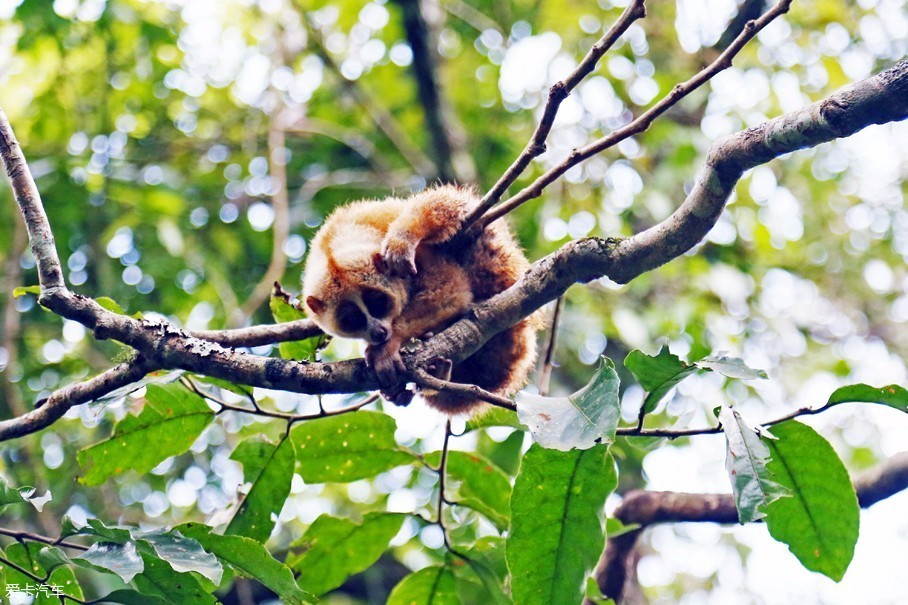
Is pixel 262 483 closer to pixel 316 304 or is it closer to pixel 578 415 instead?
pixel 316 304

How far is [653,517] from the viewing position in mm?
3230

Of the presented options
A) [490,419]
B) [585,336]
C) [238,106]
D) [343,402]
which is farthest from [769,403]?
[238,106]

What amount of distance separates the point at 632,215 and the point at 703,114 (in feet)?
3.61

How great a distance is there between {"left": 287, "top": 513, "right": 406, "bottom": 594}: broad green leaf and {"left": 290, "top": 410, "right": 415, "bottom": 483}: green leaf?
6.6 inches

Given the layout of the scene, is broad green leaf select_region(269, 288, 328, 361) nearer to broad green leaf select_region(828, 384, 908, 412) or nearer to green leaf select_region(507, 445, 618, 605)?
green leaf select_region(507, 445, 618, 605)

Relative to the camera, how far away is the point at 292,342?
117 inches

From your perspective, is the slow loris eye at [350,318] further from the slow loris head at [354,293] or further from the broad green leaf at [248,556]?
the broad green leaf at [248,556]

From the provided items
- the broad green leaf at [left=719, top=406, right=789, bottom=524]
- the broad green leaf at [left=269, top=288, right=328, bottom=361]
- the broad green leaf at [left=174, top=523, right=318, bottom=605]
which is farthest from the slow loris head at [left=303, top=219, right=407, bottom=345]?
the broad green leaf at [left=719, top=406, right=789, bottom=524]

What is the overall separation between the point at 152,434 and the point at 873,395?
2.25 meters

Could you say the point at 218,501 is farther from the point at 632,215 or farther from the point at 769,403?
the point at 769,403

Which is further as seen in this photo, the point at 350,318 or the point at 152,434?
the point at 350,318

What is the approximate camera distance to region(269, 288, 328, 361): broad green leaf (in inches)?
117

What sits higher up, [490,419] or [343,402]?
[343,402]

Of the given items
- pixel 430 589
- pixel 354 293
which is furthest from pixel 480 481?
pixel 354 293
